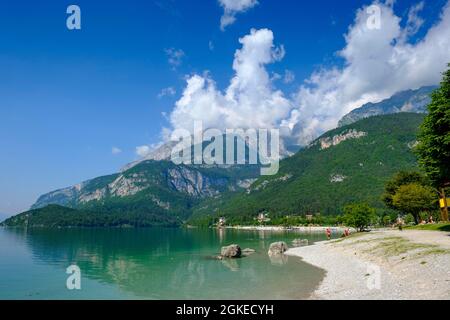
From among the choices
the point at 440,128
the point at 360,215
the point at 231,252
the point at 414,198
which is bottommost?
the point at 231,252

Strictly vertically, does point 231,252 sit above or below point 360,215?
below

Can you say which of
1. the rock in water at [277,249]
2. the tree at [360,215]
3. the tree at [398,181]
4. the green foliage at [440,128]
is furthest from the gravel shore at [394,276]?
the tree at [398,181]

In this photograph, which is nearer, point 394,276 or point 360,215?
point 394,276

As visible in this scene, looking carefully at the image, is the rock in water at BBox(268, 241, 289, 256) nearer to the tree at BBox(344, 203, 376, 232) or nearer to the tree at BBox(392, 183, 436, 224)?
the tree at BBox(392, 183, 436, 224)

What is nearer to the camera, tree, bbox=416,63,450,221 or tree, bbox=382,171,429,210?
tree, bbox=416,63,450,221

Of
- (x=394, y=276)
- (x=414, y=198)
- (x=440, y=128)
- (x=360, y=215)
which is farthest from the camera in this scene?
(x=360, y=215)

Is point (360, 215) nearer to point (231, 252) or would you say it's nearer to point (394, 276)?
point (231, 252)

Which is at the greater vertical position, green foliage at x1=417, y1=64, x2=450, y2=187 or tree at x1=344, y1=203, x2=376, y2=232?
green foliage at x1=417, y1=64, x2=450, y2=187

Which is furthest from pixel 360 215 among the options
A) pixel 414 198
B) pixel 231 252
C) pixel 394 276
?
pixel 394 276

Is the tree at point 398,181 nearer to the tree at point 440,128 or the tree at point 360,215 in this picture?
the tree at point 360,215

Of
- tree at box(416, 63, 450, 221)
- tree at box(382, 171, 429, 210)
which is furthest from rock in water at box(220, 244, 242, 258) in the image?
tree at box(382, 171, 429, 210)

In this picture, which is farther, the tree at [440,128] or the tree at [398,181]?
the tree at [398,181]
